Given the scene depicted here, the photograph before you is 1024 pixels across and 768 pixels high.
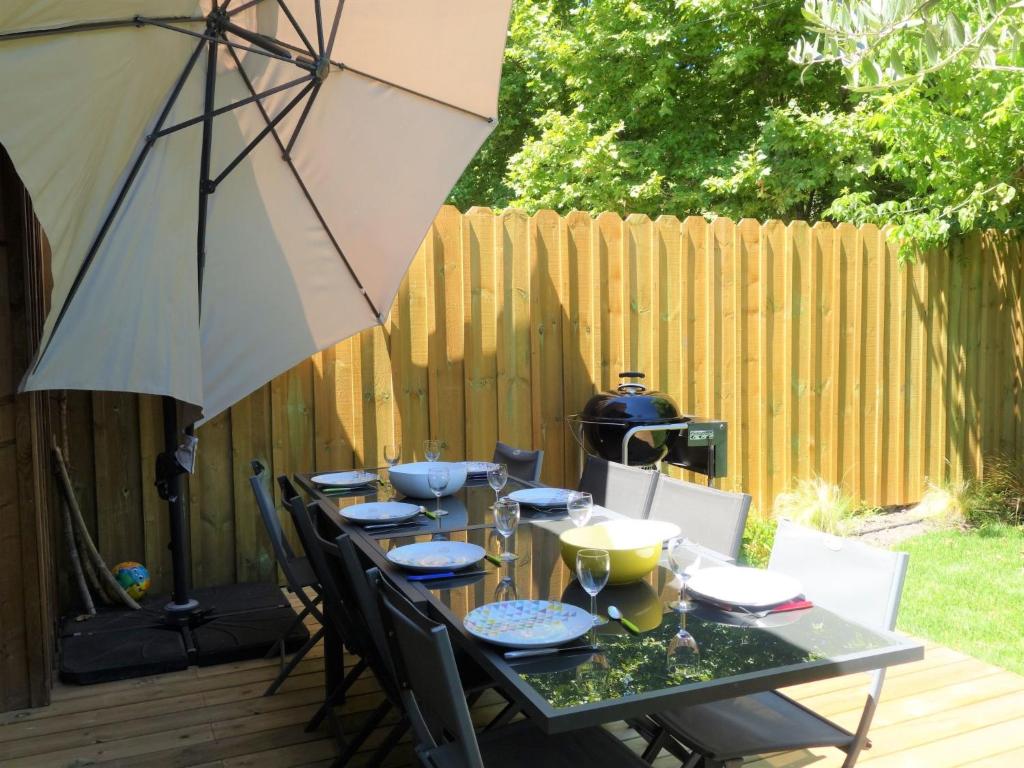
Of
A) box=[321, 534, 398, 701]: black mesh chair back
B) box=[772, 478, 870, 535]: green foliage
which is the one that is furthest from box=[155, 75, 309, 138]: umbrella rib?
box=[772, 478, 870, 535]: green foliage

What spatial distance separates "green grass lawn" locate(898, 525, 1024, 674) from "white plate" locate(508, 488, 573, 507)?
2.08 metres

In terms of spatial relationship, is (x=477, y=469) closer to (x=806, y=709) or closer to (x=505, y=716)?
(x=505, y=716)

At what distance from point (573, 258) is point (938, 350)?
3296mm

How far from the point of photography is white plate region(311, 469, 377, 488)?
3.94 metres

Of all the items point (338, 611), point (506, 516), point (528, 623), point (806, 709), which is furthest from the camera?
point (338, 611)

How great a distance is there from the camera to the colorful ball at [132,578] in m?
4.58

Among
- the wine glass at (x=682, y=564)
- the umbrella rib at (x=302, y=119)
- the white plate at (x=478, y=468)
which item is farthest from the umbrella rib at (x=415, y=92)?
the wine glass at (x=682, y=564)

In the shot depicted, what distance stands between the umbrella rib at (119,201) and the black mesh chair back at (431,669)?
170 centimetres

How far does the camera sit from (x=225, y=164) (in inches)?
149

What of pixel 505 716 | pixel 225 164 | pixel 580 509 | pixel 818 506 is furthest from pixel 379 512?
pixel 818 506

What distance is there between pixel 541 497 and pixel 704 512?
25.5 inches

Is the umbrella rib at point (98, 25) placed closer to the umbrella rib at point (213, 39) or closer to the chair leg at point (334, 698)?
the umbrella rib at point (213, 39)

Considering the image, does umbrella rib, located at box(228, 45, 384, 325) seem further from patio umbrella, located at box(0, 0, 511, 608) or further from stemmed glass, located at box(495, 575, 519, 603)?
stemmed glass, located at box(495, 575, 519, 603)

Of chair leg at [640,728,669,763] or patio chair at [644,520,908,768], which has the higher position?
patio chair at [644,520,908,768]
